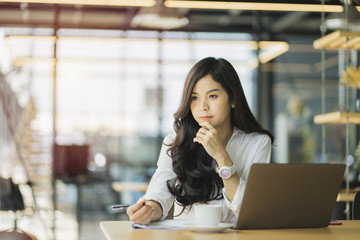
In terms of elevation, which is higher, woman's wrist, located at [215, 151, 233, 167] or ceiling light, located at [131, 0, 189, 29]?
ceiling light, located at [131, 0, 189, 29]

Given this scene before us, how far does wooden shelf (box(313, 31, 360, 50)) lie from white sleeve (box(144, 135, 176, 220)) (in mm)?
2482

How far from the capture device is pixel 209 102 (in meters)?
2.36

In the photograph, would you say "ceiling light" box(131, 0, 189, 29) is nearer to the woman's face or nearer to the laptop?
the woman's face

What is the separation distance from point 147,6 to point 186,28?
8.35 feet

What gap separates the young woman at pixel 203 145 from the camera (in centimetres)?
234

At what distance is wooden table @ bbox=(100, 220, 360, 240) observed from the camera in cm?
169

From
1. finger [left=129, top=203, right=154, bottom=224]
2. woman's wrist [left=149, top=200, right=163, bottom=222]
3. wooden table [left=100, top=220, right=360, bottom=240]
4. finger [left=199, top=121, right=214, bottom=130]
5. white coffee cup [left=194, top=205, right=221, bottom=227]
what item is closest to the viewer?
wooden table [left=100, top=220, right=360, bottom=240]

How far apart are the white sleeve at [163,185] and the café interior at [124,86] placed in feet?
19.6

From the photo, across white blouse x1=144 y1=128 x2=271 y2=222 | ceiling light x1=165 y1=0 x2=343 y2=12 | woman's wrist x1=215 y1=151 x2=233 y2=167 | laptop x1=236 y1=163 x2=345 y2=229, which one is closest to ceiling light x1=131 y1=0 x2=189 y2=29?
ceiling light x1=165 y1=0 x2=343 y2=12

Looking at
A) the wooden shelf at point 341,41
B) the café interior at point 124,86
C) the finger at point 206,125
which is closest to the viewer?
the finger at point 206,125

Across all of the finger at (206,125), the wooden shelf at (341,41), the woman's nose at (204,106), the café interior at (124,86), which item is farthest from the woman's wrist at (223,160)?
the café interior at (124,86)

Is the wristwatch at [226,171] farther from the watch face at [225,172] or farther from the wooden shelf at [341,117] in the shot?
the wooden shelf at [341,117]

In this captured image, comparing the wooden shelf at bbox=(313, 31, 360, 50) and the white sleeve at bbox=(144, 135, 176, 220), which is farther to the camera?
the wooden shelf at bbox=(313, 31, 360, 50)

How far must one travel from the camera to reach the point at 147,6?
645cm
